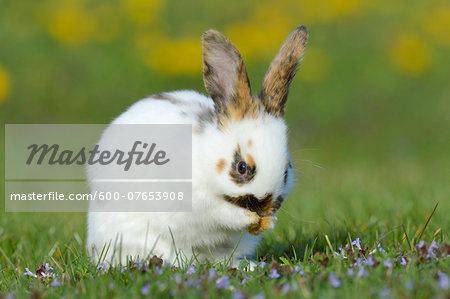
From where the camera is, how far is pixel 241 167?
4.21 metres

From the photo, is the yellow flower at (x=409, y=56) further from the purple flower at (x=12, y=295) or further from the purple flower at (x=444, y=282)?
the purple flower at (x=12, y=295)

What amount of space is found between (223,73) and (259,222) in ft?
3.32

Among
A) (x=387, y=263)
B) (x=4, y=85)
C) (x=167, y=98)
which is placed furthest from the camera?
(x=4, y=85)

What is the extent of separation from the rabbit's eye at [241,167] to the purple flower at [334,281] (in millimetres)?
934

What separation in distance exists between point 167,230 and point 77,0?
8915mm

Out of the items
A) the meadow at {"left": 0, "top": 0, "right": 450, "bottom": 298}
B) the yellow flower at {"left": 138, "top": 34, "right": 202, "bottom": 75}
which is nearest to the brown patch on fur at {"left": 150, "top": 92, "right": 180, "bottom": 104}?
the meadow at {"left": 0, "top": 0, "right": 450, "bottom": 298}

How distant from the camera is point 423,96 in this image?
11.4 m

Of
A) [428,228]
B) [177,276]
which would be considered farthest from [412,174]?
A: [177,276]

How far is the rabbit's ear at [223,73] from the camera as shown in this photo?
4.52m

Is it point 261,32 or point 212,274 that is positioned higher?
point 261,32

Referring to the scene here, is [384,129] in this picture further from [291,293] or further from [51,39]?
[291,293]

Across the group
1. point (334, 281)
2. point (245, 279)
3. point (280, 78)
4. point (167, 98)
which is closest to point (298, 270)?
point (245, 279)

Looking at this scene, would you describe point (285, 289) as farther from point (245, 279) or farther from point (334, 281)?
point (245, 279)

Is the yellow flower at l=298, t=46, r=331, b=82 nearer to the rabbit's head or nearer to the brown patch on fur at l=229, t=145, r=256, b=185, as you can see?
the rabbit's head
